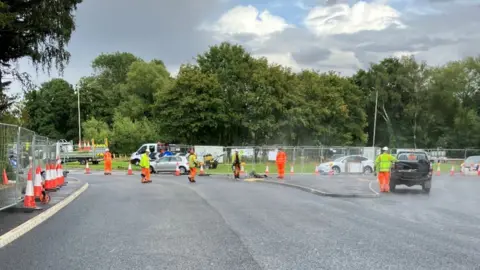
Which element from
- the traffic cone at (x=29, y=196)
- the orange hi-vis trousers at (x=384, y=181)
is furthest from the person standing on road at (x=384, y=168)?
the traffic cone at (x=29, y=196)

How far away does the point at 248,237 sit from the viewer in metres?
9.20

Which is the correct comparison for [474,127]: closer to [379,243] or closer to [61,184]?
[61,184]

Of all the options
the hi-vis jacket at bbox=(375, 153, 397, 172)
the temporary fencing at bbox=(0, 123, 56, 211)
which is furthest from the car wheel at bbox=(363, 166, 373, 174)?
the temporary fencing at bbox=(0, 123, 56, 211)

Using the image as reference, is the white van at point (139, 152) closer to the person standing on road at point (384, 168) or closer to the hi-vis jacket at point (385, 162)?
the person standing on road at point (384, 168)

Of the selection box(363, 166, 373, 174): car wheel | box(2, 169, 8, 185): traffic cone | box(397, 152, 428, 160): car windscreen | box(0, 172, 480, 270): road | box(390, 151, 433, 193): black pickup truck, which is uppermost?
box(397, 152, 428, 160): car windscreen

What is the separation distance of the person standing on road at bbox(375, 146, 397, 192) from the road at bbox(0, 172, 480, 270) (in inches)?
181

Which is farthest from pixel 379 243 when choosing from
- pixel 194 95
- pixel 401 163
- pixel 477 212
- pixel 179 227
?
pixel 194 95

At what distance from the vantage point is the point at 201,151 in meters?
49.4

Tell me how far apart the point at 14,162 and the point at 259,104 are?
152 ft

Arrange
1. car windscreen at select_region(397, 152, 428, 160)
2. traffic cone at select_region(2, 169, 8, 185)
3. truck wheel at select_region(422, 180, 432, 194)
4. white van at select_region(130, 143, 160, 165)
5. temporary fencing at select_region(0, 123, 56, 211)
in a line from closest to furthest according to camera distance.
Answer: temporary fencing at select_region(0, 123, 56, 211), traffic cone at select_region(2, 169, 8, 185), truck wheel at select_region(422, 180, 432, 194), car windscreen at select_region(397, 152, 428, 160), white van at select_region(130, 143, 160, 165)

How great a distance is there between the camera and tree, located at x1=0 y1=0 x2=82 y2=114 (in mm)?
17641

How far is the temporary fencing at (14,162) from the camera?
12.2 meters

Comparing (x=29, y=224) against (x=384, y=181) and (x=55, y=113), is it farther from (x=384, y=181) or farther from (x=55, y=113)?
(x=55, y=113)

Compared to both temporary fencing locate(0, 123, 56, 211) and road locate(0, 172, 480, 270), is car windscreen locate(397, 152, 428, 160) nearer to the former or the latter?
road locate(0, 172, 480, 270)
